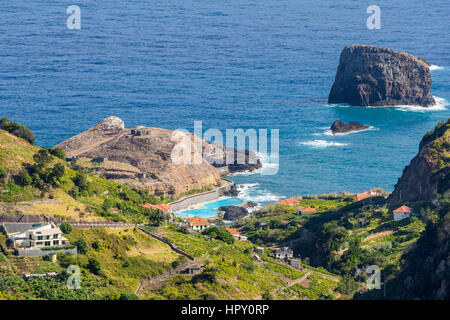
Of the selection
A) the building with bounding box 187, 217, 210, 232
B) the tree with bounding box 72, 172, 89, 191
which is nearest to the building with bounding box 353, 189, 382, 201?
the building with bounding box 187, 217, 210, 232

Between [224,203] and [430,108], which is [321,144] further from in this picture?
[430,108]

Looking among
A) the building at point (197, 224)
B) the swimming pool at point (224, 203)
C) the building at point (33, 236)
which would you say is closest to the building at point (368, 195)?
the swimming pool at point (224, 203)

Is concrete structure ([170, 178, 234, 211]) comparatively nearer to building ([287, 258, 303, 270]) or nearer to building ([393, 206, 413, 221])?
building ([287, 258, 303, 270])

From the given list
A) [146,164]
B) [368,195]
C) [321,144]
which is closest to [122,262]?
[368,195]

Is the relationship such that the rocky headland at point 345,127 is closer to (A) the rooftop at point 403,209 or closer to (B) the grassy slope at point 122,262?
(A) the rooftop at point 403,209
